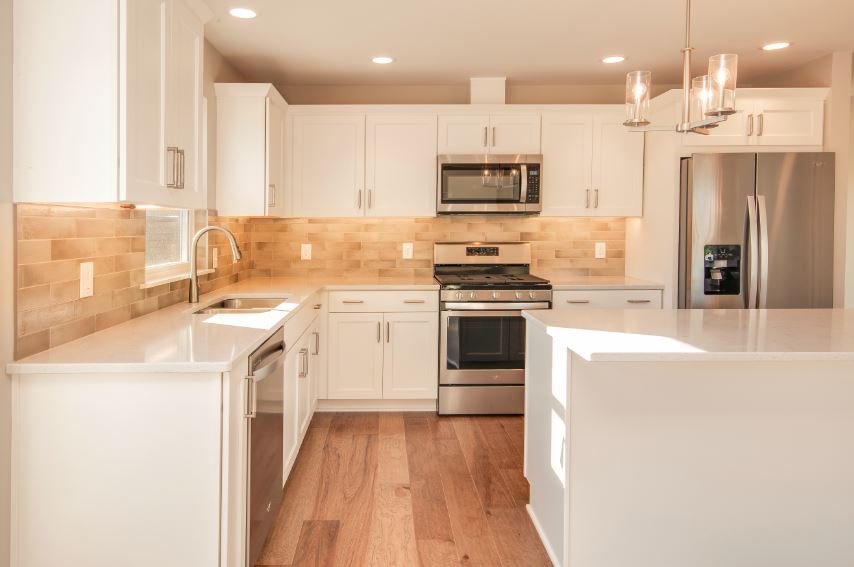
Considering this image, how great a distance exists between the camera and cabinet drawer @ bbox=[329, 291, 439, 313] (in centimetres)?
446

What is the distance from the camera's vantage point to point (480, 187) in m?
4.58

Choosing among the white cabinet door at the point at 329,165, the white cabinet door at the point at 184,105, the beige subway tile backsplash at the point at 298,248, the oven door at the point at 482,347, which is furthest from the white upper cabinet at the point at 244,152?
the oven door at the point at 482,347

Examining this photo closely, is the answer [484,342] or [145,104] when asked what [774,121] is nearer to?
[484,342]

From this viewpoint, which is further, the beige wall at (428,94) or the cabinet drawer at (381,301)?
the beige wall at (428,94)

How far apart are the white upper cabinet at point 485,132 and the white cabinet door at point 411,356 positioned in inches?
47.4

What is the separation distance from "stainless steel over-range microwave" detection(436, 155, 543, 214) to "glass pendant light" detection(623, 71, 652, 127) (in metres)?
2.18

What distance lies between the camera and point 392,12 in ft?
11.0

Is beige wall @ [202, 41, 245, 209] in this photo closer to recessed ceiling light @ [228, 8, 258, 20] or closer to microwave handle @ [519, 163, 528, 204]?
recessed ceiling light @ [228, 8, 258, 20]

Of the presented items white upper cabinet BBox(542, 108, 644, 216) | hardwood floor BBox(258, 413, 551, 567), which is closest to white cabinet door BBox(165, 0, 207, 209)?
hardwood floor BBox(258, 413, 551, 567)

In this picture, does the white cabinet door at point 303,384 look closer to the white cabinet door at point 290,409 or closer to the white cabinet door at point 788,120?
the white cabinet door at point 290,409

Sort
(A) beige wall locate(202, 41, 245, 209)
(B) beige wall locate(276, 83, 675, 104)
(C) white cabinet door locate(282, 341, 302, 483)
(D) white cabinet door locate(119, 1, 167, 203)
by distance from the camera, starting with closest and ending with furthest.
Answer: (D) white cabinet door locate(119, 1, 167, 203), (C) white cabinet door locate(282, 341, 302, 483), (A) beige wall locate(202, 41, 245, 209), (B) beige wall locate(276, 83, 675, 104)

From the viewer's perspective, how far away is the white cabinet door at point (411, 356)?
4.49m

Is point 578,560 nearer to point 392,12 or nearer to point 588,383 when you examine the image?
point 588,383

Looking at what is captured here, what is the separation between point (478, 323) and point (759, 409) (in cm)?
233
